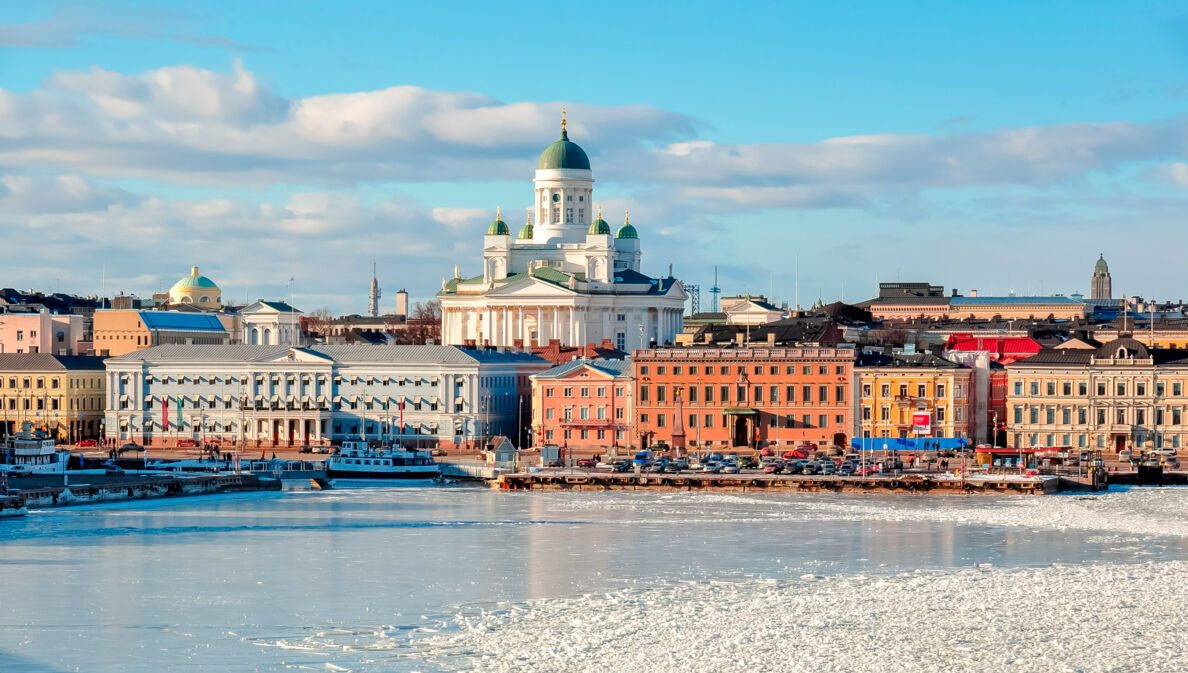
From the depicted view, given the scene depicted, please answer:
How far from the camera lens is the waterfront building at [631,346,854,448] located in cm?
8688

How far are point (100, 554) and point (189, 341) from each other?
82918 mm

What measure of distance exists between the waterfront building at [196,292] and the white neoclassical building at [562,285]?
46.6 meters

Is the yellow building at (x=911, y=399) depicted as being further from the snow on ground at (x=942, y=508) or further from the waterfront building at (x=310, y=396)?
the waterfront building at (x=310, y=396)

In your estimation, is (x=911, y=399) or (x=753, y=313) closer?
(x=911, y=399)

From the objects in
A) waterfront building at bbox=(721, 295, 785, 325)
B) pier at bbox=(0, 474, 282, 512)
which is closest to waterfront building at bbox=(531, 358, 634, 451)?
pier at bbox=(0, 474, 282, 512)

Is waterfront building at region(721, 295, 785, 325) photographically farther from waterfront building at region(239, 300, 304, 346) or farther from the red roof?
the red roof

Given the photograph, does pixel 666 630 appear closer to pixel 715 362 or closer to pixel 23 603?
pixel 23 603

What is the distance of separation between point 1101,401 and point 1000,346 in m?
24.2

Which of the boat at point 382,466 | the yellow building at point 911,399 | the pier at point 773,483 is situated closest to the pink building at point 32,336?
the boat at point 382,466

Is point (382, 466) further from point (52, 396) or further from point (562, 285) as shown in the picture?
point (562, 285)

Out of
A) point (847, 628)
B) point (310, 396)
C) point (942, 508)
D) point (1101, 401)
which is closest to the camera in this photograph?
point (847, 628)

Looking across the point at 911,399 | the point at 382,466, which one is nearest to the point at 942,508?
the point at 911,399

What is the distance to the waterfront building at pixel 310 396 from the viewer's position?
94.8 metres

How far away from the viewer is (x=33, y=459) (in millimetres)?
78688
